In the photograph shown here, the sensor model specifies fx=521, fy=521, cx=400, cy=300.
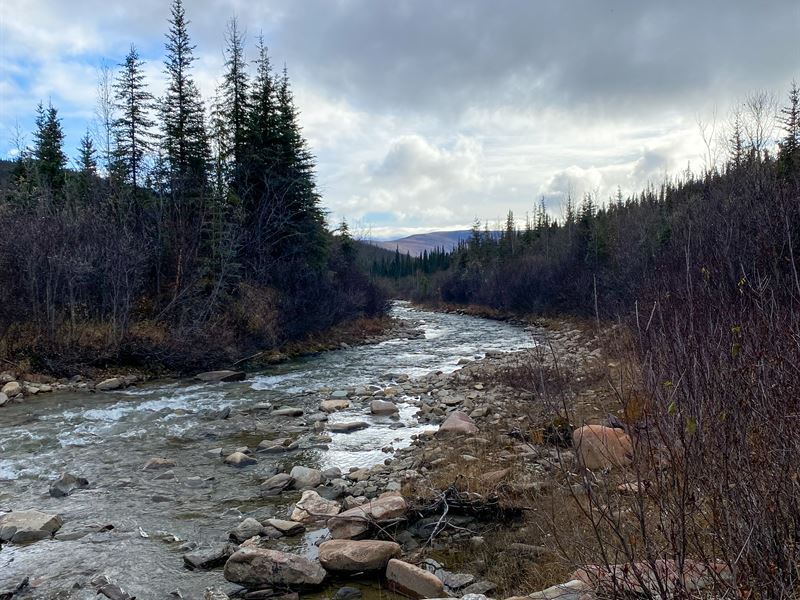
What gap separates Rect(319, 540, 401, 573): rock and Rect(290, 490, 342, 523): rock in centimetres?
105

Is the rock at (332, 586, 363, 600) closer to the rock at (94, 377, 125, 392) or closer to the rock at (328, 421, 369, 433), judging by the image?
the rock at (328, 421, 369, 433)

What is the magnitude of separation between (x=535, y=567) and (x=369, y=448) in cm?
511

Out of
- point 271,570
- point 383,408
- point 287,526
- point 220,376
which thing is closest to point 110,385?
point 220,376

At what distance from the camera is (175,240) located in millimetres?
20250

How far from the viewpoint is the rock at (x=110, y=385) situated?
44.6 ft

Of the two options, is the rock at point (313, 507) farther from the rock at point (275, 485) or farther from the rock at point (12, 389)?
the rock at point (12, 389)

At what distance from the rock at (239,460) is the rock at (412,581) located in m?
4.22

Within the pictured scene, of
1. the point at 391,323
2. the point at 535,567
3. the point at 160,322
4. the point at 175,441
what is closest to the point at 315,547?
the point at 535,567

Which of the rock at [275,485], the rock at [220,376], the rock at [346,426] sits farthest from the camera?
the rock at [220,376]

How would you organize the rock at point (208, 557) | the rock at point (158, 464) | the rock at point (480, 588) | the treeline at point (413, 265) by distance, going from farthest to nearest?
the treeline at point (413, 265) < the rock at point (158, 464) < the rock at point (208, 557) < the rock at point (480, 588)

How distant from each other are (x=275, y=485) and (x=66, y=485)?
111 inches

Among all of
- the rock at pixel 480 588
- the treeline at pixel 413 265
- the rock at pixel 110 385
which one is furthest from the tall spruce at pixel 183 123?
the treeline at pixel 413 265

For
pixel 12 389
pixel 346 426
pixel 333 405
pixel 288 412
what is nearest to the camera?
pixel 346 426

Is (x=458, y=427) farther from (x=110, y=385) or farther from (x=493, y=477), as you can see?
(x=110, y=385)
